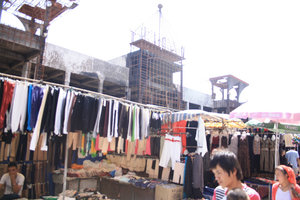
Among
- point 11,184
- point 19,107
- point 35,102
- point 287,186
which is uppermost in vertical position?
point 35,102

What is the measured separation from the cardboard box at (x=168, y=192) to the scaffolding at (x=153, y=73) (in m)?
8.16

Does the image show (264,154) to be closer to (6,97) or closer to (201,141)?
(201,141)

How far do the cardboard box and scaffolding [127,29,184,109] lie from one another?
26.8 ft

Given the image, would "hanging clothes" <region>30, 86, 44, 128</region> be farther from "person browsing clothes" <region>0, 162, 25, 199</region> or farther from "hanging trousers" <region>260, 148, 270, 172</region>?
"hanging trousers" <region>260, 148, 270, 172</region>

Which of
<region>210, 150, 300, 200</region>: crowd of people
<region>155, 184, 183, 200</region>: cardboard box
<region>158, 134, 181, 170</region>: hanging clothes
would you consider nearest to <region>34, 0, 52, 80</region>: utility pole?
<region>158, 134, 181, 170</region>: hanging clothes

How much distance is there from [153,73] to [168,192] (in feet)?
36.5

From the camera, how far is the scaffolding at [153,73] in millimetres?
15531

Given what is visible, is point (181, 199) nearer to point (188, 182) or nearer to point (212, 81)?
point (188, 182)

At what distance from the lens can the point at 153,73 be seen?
657 inches

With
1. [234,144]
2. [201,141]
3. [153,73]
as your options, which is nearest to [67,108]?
Result: [201,141]

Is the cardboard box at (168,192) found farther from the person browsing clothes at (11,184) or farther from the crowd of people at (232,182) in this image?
the person browsing clothes at (11,184)

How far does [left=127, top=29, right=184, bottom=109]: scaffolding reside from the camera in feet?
51.0

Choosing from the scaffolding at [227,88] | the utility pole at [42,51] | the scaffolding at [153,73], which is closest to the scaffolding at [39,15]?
the utility pole at [42,51]

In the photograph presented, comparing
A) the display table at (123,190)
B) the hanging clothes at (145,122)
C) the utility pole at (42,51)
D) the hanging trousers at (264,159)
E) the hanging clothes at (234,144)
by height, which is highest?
the utility pole at (42,51)
